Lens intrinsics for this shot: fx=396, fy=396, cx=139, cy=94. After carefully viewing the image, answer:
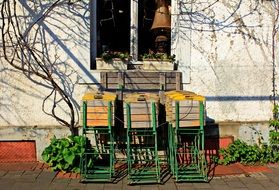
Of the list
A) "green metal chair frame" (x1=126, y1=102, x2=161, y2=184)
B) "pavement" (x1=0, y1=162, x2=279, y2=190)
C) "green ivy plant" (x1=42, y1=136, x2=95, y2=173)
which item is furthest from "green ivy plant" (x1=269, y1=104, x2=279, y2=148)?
A: "green ivy plant" (x1=42, y1=136, x2=95, y2=173)

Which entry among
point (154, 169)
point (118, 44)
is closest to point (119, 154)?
point (154, 169)

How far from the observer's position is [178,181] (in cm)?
595

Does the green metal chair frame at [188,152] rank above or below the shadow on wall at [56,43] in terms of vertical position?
below

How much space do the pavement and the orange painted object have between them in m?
0.12

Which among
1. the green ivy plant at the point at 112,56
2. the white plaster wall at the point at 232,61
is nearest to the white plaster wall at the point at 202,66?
the white plaster wall at the point at 232,61

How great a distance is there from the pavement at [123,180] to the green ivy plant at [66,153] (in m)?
0.13

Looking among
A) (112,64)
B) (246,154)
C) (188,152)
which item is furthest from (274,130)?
(112,64)

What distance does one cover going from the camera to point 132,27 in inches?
273

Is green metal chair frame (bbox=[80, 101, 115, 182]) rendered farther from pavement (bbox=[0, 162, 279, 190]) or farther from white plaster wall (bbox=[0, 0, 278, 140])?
white plaster wall (bbox=[0, 0, 278, 140])

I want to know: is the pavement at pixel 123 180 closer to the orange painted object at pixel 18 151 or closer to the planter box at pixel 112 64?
the orange painted object at pixel 18 151

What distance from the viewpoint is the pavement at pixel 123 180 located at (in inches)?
227

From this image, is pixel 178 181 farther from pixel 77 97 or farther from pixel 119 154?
pixel 77 97

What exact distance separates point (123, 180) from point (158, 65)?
2.10 metres

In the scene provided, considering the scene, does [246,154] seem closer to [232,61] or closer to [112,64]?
[232,61]
